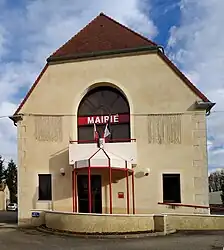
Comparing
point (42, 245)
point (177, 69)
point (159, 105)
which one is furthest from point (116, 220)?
point (177, 69)

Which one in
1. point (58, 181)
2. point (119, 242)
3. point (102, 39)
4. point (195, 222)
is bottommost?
point (119, 242)

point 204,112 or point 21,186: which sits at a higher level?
point 204,112

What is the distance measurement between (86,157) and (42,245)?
6.46 meters

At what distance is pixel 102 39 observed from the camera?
22.8 metres

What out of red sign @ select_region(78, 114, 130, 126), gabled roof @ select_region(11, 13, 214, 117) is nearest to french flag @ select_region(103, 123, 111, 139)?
red sign @ select_region(78, 114, 130, 126)

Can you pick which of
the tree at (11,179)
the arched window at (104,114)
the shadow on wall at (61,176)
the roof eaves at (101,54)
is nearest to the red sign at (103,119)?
the arched window at (104,114)

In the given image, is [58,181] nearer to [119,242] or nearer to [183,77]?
[119,242]

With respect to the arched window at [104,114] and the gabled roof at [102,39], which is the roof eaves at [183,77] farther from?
the arched window at [104,114]

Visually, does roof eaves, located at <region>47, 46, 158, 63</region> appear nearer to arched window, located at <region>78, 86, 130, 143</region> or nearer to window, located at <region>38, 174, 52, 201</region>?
arched window, located at <region>78, 86, 130, 143</region>

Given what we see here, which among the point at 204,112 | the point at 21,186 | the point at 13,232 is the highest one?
the point at 204,112

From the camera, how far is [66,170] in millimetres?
21375

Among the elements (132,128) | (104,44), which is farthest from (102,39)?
(132,128)

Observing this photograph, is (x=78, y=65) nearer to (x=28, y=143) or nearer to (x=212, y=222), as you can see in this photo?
(x=28, y=143)

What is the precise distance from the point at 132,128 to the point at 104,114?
171cm
